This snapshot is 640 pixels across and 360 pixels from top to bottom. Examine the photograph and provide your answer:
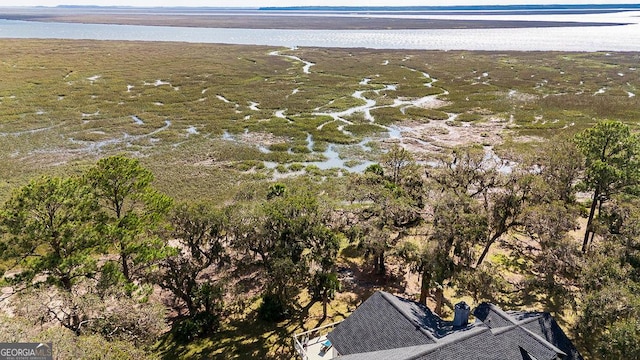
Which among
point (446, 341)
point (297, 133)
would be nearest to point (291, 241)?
point (446, 341)

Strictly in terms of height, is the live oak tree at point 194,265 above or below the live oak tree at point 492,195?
below

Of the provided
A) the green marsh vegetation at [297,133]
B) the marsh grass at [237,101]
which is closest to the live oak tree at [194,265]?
the green marsh vegetation at [297,133]

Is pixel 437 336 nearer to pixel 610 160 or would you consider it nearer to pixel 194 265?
pixel 194 265

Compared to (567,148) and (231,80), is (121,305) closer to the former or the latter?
(567,148)

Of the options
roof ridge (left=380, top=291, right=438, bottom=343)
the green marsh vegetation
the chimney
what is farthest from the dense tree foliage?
roof ridge (left=380, top=291, right=438, bottom=343)

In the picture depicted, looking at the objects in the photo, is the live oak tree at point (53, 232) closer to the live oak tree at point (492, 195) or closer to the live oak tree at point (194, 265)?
the live oak tree at point (194, 265)
